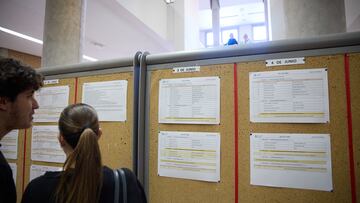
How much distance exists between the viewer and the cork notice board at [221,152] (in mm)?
994

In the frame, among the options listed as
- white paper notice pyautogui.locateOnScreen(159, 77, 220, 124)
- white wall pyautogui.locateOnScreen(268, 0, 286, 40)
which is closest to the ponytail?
white paper notice pyautogui.locateOnScreen(159, 77, 220, 124)

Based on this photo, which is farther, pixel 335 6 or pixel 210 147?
pixel 335 6

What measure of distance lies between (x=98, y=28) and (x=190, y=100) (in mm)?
4988

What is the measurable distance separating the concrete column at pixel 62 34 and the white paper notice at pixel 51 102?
733 mm

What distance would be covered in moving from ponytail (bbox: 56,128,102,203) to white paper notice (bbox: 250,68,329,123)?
2.06 feet

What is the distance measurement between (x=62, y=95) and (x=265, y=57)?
110 centimetres

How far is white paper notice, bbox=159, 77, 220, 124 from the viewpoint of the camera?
40.6 inches

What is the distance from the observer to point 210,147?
102 centimetres

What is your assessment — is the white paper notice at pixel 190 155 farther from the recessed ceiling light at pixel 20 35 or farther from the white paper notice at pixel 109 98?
the recessed ceiling light at pixel 20 35

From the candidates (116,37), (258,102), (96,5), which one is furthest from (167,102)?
(116,37)

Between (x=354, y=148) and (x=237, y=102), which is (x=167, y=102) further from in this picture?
(x=354, y=148)

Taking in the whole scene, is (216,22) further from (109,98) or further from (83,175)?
(83,175)

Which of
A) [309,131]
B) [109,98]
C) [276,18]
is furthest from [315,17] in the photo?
Answer: [276,18]

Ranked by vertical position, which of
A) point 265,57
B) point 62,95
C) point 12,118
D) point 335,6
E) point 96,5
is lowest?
point 12,118
